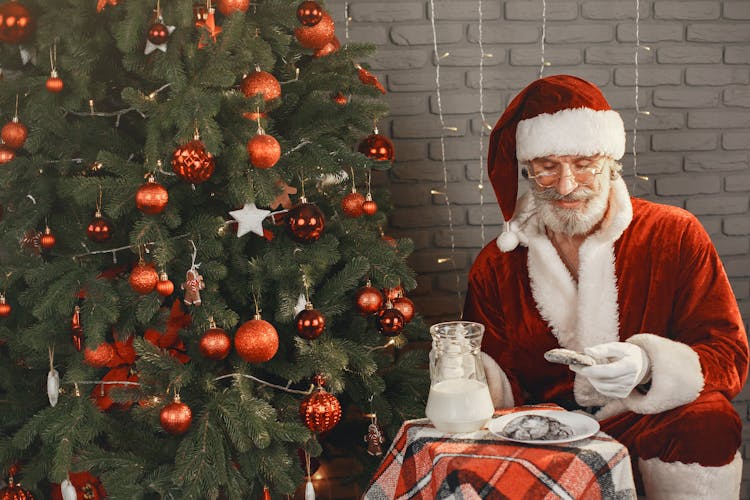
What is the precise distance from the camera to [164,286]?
68.8 inches

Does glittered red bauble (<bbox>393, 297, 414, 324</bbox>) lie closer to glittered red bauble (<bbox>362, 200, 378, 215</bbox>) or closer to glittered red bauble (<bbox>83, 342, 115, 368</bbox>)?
glittered red bauble (<bbox>362, 200, 378, 215</bbox>)

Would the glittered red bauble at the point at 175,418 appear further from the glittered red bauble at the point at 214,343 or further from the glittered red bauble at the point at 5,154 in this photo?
the glittered red bauble at the point at 5,154

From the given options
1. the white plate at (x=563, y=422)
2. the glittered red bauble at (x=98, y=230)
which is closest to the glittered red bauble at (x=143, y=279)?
the glittered red bauble at (x=98, y=230)

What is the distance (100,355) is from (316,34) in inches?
38.5

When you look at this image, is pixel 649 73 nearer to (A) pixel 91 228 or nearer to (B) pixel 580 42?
(B) pixel 580 42

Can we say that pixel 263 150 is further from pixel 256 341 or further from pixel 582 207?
pixel 582 207

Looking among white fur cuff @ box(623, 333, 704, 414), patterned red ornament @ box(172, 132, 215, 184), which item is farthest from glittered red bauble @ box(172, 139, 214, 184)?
white fur cuff @ box(623, 333, 704, 414)

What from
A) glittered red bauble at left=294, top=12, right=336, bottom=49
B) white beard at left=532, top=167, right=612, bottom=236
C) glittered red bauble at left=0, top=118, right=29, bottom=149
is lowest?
white beard at left=532, top=167, right=612, bottom=236

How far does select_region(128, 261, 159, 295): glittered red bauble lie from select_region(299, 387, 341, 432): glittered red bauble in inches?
18.2

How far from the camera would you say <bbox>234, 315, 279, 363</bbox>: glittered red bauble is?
5.76ft

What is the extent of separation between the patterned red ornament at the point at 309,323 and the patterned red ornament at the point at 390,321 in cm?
23

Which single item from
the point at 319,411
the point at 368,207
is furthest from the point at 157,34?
the point at 319,411

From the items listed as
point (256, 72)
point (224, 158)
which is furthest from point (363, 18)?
point (224, 158)

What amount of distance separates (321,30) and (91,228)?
764mm
